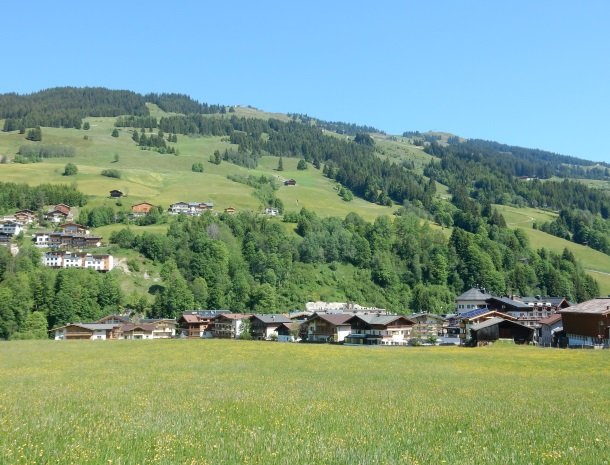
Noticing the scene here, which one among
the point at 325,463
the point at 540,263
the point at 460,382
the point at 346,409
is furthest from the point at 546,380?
the point at 540,263

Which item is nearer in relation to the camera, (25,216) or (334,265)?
(334,265)

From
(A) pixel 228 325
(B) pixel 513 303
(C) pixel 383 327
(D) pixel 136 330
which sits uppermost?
(B) pixel 513 303

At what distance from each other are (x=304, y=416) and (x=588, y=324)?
84646 millimetres

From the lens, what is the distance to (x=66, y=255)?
146 metres

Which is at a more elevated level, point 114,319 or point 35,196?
point 35,196

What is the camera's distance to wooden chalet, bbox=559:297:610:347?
8569 cm

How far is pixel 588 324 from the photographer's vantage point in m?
89.2

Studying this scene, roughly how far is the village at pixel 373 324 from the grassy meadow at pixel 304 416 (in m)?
44.7

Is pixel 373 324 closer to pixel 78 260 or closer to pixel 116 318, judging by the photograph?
pixel 116 318

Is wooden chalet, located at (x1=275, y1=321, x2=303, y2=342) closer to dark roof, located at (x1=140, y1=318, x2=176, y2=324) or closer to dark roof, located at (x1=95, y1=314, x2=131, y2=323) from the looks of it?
dark roof, located at (x1=140, y1=318, x2=176, y2=324)

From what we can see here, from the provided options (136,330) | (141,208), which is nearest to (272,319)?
(136,330)

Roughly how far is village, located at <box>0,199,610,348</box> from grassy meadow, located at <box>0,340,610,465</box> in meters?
44.7

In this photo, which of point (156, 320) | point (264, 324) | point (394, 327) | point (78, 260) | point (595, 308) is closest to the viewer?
point (595, 308)

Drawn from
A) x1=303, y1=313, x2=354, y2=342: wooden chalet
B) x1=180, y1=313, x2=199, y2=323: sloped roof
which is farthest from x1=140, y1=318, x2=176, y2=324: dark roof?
x1=303, y1=313, x2=354, y2=342: wooden chalet
